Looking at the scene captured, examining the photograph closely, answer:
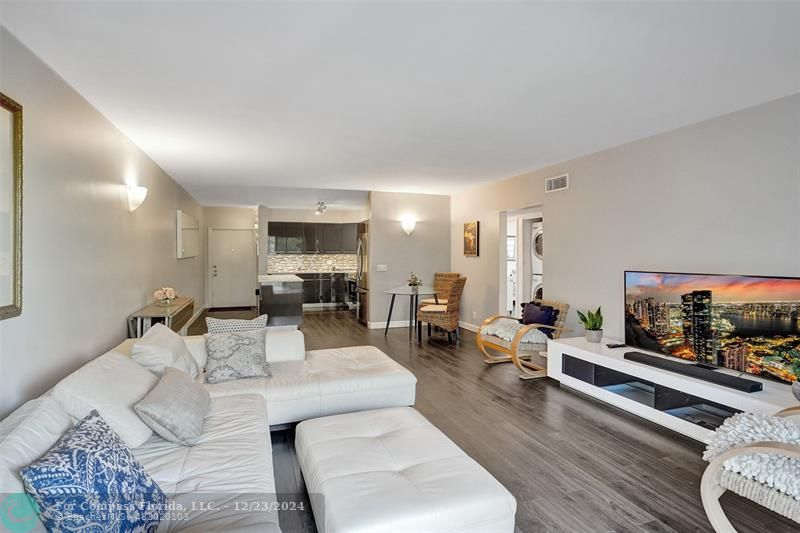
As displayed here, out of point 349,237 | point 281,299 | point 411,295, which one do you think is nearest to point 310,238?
point 349,237

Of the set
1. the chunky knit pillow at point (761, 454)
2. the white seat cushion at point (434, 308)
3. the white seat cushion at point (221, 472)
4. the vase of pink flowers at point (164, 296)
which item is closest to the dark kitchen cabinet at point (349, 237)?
the white seat cushion at point (434, 308)

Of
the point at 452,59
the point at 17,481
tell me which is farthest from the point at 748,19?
the point at 17,481

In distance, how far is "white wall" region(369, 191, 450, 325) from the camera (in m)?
7.28

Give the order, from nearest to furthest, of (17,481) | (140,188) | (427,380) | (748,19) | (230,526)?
(17,481) < (230,526) < (748,19) < (140,188) < (427,380)

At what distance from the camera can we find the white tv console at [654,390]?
106 inches

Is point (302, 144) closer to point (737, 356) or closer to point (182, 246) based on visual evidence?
point (182, 246)

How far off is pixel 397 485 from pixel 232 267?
939 cm

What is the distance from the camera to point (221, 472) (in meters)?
1.78

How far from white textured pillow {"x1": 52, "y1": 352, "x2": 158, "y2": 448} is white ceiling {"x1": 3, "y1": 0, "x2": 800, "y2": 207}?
164 centimetres

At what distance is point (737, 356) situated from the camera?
2.98 meters

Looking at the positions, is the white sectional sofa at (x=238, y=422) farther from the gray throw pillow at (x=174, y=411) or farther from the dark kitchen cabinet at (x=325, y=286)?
the dark kitchen cabinet at (x=325, y=286)

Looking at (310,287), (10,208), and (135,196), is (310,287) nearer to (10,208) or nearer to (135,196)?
(135,196)

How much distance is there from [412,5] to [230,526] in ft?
6.94

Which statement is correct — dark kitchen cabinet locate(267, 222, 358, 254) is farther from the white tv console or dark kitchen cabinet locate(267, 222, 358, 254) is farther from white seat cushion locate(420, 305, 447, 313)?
the white tv console
